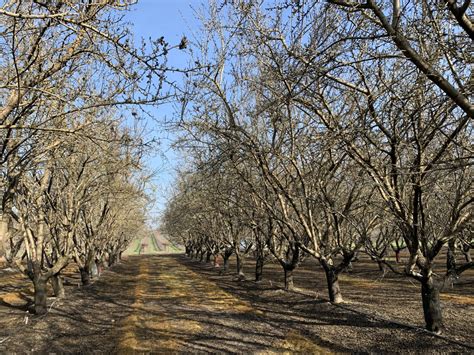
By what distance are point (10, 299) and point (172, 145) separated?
11229 mm

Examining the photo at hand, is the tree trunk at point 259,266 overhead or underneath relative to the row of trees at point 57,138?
underneath

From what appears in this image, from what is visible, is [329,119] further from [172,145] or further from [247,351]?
[247,351]

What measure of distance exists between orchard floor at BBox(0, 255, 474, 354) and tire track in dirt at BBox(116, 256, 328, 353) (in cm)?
2

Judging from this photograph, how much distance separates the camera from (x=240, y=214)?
19.0 m

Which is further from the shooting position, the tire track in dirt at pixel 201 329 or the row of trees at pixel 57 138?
the tire track in dirt at pixel 201 329

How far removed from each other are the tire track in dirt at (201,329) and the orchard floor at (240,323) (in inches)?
0.9

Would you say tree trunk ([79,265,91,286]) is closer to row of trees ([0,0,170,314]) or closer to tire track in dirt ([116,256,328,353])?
row of trees ([0,0,170,314])

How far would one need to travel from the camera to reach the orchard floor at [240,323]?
28.9ft

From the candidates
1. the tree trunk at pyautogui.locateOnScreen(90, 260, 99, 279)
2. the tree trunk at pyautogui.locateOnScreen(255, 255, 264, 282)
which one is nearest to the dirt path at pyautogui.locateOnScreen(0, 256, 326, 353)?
the tree trunk at pyautogui.locateOnScreen(255, 255, 264, 282)

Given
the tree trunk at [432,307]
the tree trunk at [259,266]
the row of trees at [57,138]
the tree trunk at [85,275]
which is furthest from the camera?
the tree trunk at [85,275]

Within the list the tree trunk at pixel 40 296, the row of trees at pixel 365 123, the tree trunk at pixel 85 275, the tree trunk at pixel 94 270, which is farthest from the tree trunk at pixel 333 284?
the tree trunk at pixel 94 270

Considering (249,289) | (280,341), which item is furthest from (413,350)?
(249,289)

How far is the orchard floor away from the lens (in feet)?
28.9

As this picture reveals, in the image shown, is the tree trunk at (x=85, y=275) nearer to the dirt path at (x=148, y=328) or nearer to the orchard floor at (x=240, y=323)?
the orchard floor at (x=240, y=323)
